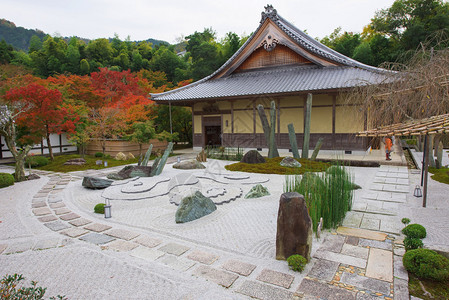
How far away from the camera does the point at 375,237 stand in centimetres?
378

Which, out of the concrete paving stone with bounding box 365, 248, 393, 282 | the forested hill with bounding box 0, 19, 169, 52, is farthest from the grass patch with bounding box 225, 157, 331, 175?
the forested hill with bounding box 0, 19, 169, 52

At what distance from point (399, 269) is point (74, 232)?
4.53m

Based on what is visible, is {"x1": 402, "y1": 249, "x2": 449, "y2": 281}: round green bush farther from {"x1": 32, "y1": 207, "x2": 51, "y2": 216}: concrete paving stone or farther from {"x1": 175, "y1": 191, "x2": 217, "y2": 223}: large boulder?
{"x1": 32, "y1": 207, "x2": 51, "y2": 216}: concrete paving stone

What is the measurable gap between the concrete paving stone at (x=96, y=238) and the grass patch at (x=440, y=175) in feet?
26.5

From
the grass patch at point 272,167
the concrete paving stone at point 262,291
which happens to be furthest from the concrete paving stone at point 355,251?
the grass patch at point 272,167

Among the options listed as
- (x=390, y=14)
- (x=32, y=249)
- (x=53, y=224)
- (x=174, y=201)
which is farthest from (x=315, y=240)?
(x=390, y=14)

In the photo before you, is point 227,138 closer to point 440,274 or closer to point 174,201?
point 174,201

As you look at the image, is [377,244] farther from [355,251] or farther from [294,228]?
[294,228]

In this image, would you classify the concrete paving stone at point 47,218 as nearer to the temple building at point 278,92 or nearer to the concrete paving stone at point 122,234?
the concrete paving stone at point 122,234

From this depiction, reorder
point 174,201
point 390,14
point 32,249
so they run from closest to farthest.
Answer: point 32,249 → point 174,201 → point 390,14

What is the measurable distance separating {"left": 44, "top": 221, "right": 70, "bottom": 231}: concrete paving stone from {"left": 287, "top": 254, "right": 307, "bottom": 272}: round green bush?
373 centimetres

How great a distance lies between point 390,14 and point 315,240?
88.8 ft

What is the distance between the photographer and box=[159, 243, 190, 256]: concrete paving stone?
3500 millimetres

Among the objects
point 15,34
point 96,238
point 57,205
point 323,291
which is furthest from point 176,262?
point 15,34
